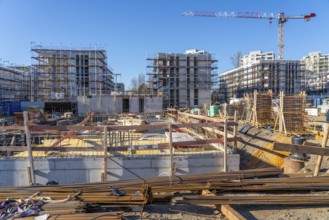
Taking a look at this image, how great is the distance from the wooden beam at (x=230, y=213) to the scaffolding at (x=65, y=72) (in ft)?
182

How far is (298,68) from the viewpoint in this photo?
78938 mm

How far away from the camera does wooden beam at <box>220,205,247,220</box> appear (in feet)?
12.9

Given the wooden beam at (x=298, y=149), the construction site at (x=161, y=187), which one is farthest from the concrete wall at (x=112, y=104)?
the wooden beam at (x=298, y=149)

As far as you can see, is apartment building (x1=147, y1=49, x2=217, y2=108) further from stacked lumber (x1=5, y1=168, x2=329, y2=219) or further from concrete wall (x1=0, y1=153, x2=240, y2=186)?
stacked lumber (x1=5, y1=168, x2=329, y2=219)

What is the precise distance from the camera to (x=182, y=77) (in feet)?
214

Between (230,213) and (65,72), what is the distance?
6230 centimetres

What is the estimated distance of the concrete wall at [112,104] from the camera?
154 ft

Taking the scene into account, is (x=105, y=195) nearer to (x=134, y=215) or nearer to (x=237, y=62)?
(x=134, y=215)

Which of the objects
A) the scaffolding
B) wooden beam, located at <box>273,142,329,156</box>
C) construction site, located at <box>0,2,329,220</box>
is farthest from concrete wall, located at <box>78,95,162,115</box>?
wooden beam, located at <box>273,142,329,156</box>

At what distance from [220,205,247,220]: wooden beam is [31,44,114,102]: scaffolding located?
5551 centimetres

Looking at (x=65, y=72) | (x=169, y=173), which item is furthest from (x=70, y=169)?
(x=65, y=72)

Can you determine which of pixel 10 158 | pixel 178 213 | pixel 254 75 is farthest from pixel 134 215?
pixel 254 75

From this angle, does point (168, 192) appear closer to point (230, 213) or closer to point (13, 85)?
point (230, 213)

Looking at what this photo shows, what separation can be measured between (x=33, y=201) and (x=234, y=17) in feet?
315
